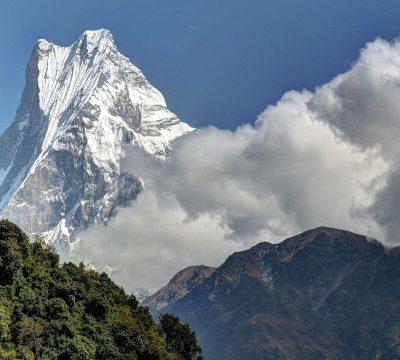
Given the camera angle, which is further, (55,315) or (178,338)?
(178,338)

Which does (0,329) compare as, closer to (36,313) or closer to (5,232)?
(36,313)

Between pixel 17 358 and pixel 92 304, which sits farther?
pixel 92 304

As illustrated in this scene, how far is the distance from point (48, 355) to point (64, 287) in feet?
62.8

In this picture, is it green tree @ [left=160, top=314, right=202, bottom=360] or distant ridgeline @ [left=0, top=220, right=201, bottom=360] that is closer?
distant ridgeline @ [left=0, top=220, right=201, bottom=360]

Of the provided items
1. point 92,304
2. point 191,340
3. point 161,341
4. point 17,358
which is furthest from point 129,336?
point 191,340

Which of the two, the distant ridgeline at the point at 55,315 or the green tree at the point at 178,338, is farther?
the green tree at the point at 178,338

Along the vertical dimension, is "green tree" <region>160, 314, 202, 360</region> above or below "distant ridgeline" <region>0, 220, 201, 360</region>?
above

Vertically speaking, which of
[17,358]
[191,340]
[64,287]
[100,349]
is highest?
[191,340]

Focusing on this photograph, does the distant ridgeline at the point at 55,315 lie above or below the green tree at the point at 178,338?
below

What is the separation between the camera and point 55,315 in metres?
116

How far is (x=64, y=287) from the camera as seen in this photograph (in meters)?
124

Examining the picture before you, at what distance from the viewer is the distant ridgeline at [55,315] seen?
107 m

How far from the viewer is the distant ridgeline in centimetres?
10700

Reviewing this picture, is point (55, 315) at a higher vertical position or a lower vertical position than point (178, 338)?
lower
